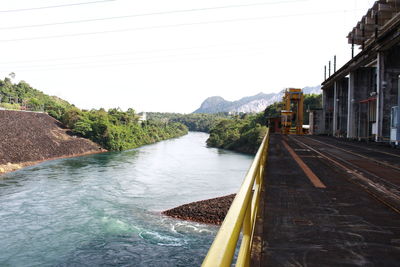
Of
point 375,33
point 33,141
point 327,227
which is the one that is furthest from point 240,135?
point 327,227

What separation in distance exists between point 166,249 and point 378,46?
792 inches

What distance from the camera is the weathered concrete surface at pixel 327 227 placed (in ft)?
12.1

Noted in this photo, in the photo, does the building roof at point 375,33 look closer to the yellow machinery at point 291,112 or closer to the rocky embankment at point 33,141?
the yellow machinery at point 291,112

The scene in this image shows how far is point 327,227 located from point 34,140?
6724cm

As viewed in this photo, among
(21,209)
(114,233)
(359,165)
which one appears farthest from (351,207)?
(21,209)

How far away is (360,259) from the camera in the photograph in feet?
11.9

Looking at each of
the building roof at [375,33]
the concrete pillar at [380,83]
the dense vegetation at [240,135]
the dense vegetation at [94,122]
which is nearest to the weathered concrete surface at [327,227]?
the concrete pillar at [380,83]

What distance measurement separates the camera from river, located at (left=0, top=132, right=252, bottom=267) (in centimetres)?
1880

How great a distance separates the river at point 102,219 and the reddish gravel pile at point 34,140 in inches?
445

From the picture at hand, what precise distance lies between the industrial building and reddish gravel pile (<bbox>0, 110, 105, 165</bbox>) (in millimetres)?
47786

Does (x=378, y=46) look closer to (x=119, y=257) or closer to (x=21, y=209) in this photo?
(x=119, y=257)

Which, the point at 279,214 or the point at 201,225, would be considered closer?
the point at 279,214

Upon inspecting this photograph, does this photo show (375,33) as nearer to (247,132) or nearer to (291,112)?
(291,112)

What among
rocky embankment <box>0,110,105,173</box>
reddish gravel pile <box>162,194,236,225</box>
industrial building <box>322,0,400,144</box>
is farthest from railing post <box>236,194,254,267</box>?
rocky embankment <box>0,110,105,173</box>
